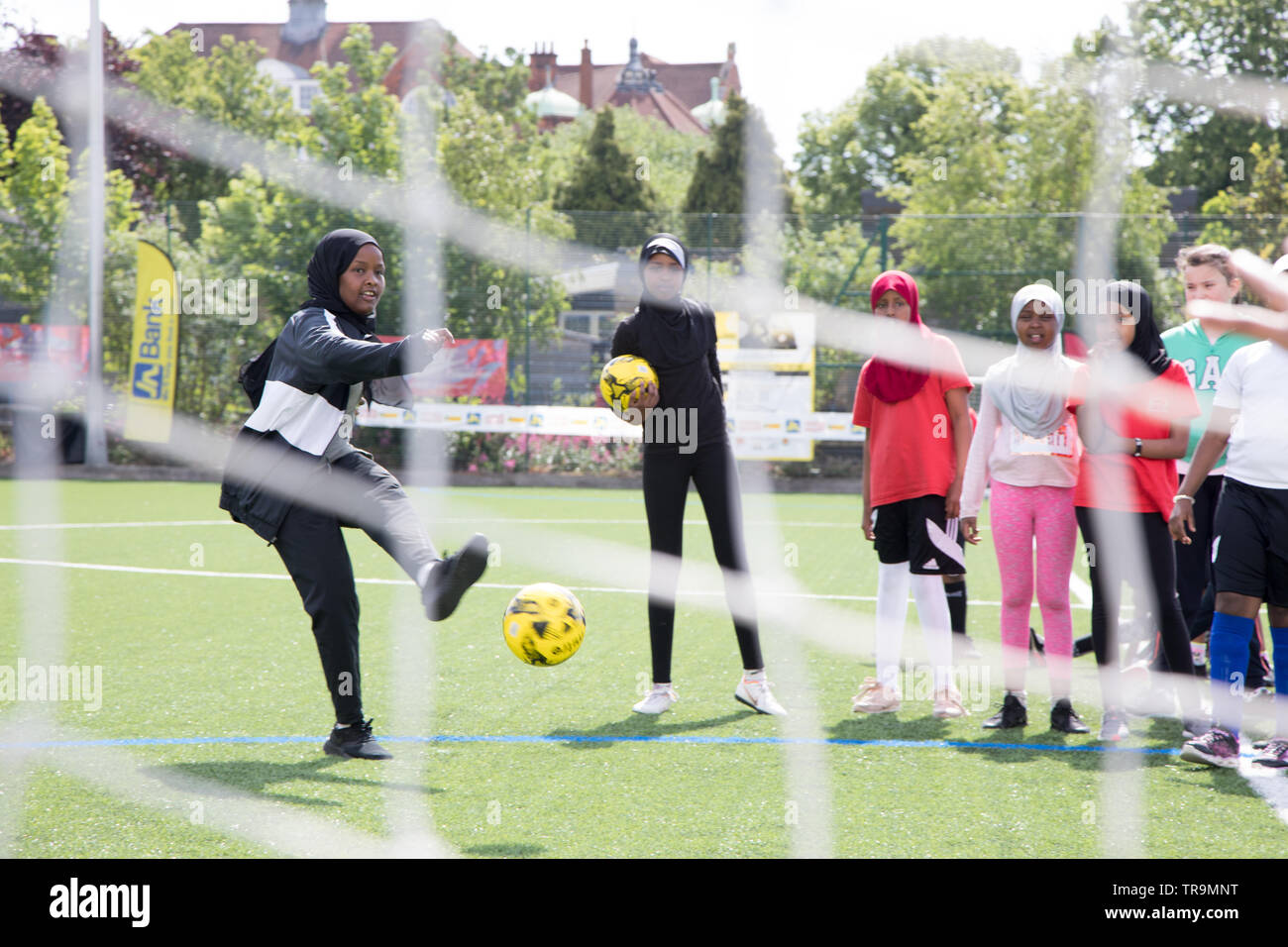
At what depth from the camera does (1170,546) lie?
543 cm

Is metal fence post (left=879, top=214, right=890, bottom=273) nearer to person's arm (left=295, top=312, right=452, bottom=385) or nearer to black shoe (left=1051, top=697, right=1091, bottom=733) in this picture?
black shoe (left=1051, top=697, right=1091, bottom=733)

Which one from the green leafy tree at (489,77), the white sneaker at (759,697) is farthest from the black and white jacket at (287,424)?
the green leafy tree at (489,77)

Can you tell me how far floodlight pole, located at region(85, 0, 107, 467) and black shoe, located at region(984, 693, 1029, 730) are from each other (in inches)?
695

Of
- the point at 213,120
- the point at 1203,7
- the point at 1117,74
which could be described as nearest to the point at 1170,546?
the point at 1117,74

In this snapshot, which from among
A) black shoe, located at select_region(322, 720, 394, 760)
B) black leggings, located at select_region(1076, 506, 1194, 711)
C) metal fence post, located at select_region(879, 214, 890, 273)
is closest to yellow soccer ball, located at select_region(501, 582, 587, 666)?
black shoe, located at select_region(322, 720, 394, 760)

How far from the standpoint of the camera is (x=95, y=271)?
2009 centimetres

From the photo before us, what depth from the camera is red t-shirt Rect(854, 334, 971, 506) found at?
5.84m

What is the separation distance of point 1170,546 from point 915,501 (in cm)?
109

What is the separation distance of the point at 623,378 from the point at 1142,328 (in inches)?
85.4

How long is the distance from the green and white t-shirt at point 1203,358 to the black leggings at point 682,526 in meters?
2.12

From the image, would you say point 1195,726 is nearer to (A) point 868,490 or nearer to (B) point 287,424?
(A) point 868,490

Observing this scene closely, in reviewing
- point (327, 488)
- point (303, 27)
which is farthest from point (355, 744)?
point (303, 27)

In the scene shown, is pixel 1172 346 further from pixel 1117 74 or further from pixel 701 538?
pixel 1117 74

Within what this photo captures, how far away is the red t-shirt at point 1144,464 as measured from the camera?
534 cm
